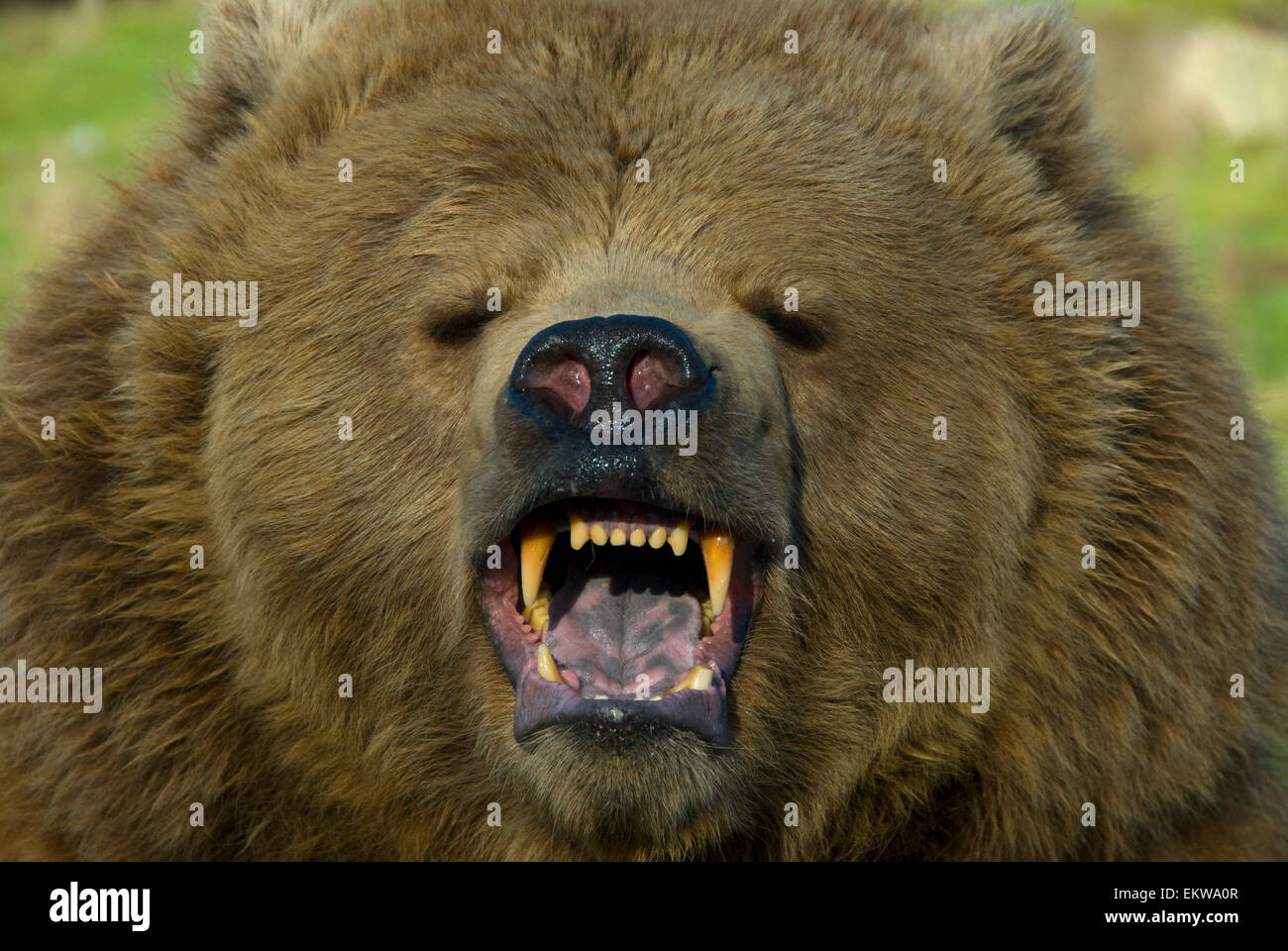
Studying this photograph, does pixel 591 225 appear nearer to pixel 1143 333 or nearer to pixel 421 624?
pixel 421 624

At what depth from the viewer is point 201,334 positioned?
190 inches

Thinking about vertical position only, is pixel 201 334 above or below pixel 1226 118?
below

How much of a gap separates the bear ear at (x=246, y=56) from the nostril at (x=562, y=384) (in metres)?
1.63

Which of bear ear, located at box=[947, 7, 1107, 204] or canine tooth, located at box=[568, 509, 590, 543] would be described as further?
bear ear, located at box=[947, 7, 1107, 204]

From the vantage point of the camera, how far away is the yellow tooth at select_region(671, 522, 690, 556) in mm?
4332

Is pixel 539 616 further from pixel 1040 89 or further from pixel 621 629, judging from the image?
pixel 1040 89

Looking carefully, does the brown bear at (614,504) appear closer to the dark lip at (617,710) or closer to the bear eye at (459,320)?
the bear eye at (459,320)

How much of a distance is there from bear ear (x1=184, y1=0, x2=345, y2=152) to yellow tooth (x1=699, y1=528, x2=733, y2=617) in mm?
2042

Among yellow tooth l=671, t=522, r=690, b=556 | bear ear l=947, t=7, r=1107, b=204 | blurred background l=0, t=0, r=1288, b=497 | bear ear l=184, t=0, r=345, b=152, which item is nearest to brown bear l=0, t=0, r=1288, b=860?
yellow tooth l=671, t=522, r=690, b=556

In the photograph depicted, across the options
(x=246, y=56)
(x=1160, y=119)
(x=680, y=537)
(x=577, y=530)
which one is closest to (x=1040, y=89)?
(x=680, y=537)

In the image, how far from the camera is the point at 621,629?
4.45 metres

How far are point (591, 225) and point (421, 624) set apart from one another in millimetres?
1213

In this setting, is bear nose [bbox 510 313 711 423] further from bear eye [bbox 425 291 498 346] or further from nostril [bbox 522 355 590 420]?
bear eye [bbox 425 291 498 346]
